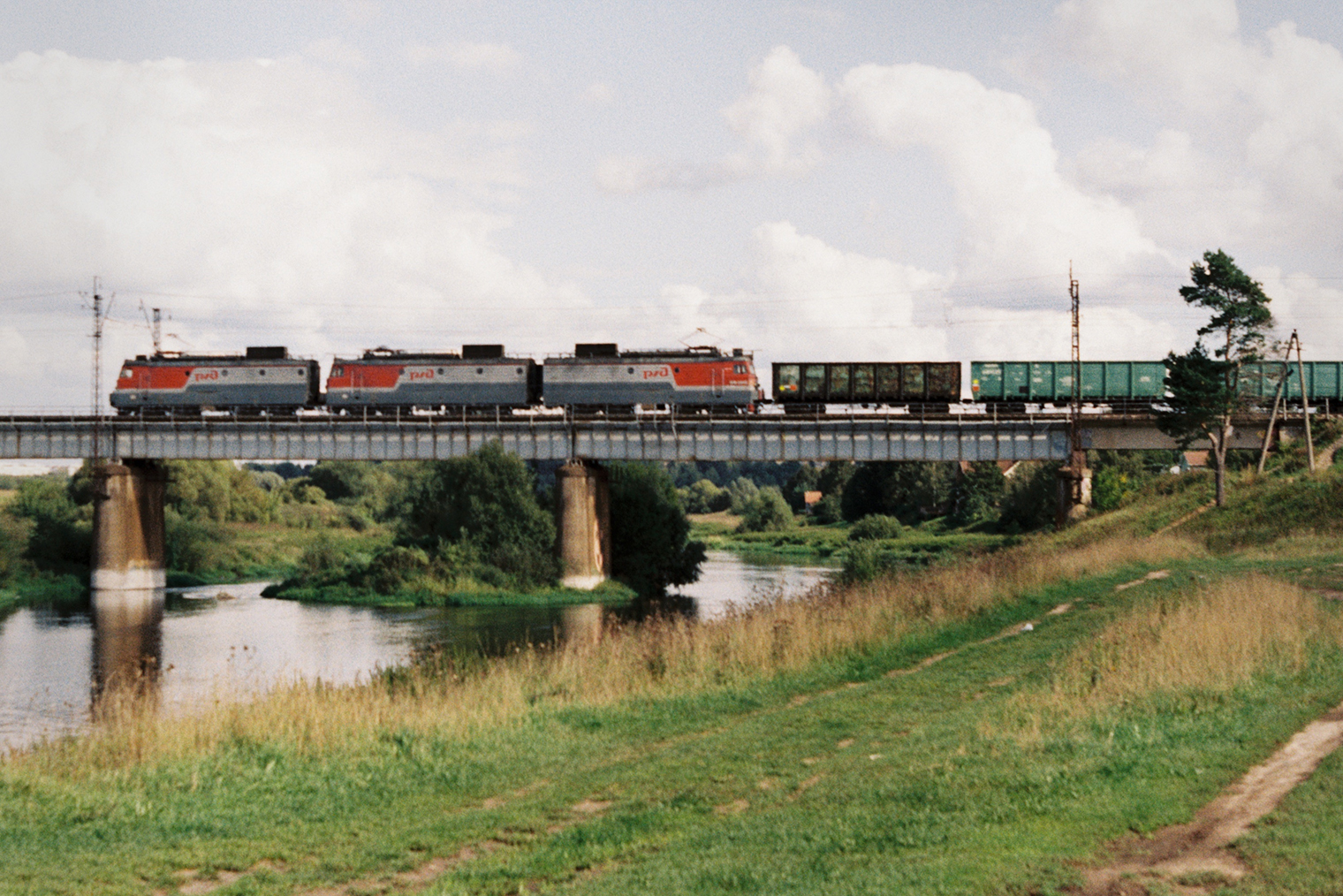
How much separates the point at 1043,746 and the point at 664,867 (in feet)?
17.2

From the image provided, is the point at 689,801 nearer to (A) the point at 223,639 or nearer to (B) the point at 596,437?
(A) the point at 223,639

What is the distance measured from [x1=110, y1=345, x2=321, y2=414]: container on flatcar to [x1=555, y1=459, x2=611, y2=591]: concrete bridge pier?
1701cm

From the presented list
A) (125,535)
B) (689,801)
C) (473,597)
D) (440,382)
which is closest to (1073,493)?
(473,597)

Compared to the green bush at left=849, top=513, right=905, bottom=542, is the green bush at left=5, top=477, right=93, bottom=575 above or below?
above

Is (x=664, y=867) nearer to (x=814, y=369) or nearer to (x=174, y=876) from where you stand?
(x=174, y=876)

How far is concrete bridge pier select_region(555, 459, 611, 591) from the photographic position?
6438 centimetres

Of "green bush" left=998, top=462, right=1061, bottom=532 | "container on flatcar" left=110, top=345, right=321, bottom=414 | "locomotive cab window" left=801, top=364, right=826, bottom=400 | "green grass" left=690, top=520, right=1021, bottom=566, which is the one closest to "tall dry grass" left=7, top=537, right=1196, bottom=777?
"locomotive cab window" left=801, top=364, right=826, bottom=400

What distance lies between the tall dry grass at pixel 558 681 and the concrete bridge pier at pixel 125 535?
42.7m

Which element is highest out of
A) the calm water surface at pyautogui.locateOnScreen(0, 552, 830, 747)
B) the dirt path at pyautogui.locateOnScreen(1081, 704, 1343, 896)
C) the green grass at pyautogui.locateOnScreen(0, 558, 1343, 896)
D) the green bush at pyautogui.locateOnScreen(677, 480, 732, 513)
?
the dirt path at pyautogui.locateOnScreen(1081, 704, 1343, 896)

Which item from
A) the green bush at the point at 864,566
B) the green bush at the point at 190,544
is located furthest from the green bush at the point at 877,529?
the green bush at the point at 190,544

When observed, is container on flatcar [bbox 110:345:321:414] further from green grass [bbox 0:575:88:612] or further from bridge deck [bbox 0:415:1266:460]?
green grass [bbox 0:575:88:612]

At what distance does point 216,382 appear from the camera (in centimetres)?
6888

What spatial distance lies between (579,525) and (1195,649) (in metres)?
48.9

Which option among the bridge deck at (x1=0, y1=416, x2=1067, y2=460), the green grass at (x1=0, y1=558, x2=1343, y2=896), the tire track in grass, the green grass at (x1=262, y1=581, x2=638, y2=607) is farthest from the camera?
the bridge deck at (x1=0, y1=416, x2=1067, y2=460)
